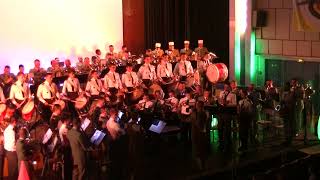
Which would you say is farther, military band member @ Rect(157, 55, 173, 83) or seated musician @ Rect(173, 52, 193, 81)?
seated musician @ Rect(173, 52, 193, 81)

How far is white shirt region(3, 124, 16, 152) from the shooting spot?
10.3 m

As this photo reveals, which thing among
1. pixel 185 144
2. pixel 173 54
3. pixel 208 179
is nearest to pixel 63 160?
pixel 208 179

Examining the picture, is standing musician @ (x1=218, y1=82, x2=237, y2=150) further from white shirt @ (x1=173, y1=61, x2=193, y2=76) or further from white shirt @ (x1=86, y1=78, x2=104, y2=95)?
white shirt @ (x1=173, y1=61, x2=193, y2=76)

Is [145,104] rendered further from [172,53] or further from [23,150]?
[172,53]

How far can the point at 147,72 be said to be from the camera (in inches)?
621

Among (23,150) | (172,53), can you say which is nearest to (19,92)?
(23,150)

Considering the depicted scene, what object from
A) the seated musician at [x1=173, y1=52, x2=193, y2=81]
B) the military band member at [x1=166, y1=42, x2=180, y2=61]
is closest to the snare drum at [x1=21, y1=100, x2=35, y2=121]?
the seated musician at [x1=173, y1=52, x2=193, y2=81]

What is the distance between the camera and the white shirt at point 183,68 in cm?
1634

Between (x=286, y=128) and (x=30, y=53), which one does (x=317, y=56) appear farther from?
(x=30, y=53)

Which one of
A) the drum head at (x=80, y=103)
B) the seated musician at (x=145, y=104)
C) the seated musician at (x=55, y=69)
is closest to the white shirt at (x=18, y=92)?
the drum head at (x=80, y=103)

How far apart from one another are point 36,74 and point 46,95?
1187 millimetres

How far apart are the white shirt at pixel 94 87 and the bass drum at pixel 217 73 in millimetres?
3560

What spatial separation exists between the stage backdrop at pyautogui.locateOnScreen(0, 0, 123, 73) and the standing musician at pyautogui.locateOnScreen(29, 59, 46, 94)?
3.46ft

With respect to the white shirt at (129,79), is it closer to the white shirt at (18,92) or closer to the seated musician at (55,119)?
the white shirt at (18,92)
